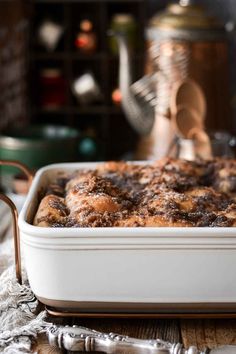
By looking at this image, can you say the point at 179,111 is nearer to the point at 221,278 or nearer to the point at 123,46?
the point at 123,46

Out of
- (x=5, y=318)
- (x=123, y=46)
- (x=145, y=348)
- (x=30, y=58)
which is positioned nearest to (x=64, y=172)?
(x=5, y=318)

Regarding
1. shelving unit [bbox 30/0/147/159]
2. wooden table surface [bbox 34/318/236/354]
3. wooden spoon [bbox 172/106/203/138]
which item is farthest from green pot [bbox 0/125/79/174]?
wooden table surface [bbox 34/318/236/354]

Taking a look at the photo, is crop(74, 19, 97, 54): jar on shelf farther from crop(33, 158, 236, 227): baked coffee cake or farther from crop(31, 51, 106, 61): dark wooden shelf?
crop(33, 158, 236, 227): baked coffee cake

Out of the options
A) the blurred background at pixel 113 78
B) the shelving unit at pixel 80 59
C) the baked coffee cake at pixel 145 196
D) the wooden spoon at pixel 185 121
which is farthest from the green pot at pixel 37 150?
the shelving unit at pixel 80 59

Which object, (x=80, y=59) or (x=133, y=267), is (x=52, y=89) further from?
(x=133, y=267)

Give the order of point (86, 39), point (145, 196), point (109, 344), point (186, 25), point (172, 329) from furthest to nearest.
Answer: point (86, 39) < point (186, 25) < point (145, 196) < point (172, 329) < point (109, 344)

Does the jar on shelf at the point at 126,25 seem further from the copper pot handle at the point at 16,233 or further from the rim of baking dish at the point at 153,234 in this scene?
the rim of baking dish at the point at 153,234

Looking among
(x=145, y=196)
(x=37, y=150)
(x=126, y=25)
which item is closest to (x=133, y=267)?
(x=145, y=196)
